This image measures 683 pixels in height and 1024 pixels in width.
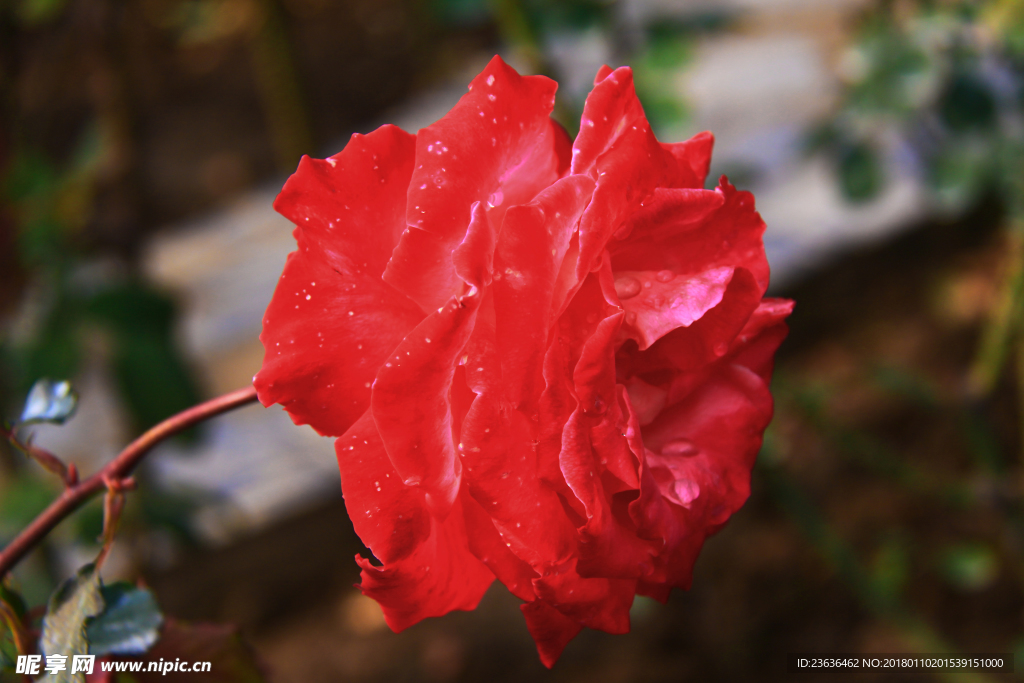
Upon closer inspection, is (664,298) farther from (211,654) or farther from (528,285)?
(211,654)

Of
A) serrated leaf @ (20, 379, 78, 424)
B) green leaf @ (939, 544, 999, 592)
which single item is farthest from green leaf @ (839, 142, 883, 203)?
serrated leaf @ (20, 379, 78, 424)

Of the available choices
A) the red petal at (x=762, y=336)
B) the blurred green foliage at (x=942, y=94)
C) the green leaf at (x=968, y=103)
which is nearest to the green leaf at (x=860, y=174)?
the blurred green foliage at (x=942, y=94)

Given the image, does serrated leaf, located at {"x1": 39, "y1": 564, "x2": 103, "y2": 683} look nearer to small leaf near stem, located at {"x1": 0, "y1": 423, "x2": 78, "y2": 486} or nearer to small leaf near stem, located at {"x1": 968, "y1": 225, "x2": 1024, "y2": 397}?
small leaf near stem, located at {"x1": 0, "y1": 423, "x2": 78, "y2": 486}

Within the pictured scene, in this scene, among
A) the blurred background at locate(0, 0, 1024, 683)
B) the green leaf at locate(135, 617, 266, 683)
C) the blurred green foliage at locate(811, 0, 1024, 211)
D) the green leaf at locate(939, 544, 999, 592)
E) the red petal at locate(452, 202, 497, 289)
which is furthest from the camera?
the green leaf at locate(939, 544, 999, 592)

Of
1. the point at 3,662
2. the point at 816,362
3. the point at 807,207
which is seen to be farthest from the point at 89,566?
the point at 807,207

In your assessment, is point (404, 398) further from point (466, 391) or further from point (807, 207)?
point (807, 207)
